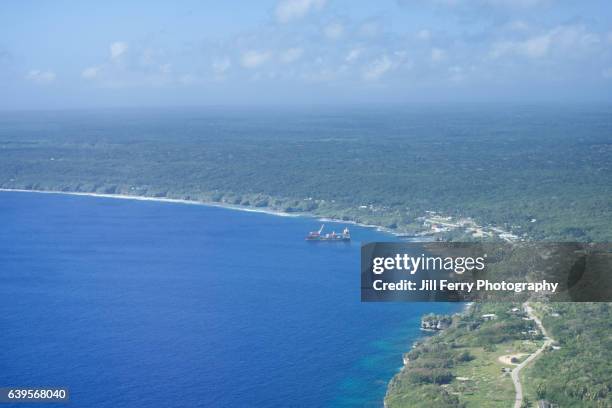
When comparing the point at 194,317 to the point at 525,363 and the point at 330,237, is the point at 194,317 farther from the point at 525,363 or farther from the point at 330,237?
the point at 330,237

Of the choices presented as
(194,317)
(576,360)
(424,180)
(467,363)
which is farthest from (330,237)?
(576,360)

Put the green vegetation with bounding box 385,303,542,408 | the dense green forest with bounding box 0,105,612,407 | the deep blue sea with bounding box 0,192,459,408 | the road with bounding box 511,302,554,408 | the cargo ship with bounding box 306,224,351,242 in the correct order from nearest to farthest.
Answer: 1. the road with bounding box 511,302,554,408
2. the green vegetation with bounding box 385,303,542,408
3. the dense green forest with bounding box 0,105,612,407
4. the deep blue sea with bounding box 0,192,459,408
5. the cargo ship with bounding box 306,224,351,242

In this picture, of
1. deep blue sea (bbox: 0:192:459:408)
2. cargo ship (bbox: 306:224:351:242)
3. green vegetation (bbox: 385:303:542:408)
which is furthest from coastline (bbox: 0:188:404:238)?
green vegetation (bbox: 385:303:542:408)

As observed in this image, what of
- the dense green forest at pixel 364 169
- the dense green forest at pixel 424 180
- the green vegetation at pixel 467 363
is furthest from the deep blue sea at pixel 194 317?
the dense green forest at pixel 364 169

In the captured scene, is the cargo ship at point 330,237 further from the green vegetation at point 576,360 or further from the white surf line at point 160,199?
the green vegetation at point 576,360

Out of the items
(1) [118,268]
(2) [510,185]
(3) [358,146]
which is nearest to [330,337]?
(1) [118,268]

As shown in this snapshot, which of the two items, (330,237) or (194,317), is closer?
(194,317)

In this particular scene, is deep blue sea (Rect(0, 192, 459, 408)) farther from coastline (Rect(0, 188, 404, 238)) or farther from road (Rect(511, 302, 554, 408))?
road (Rect(511, 302, 554, 408))
